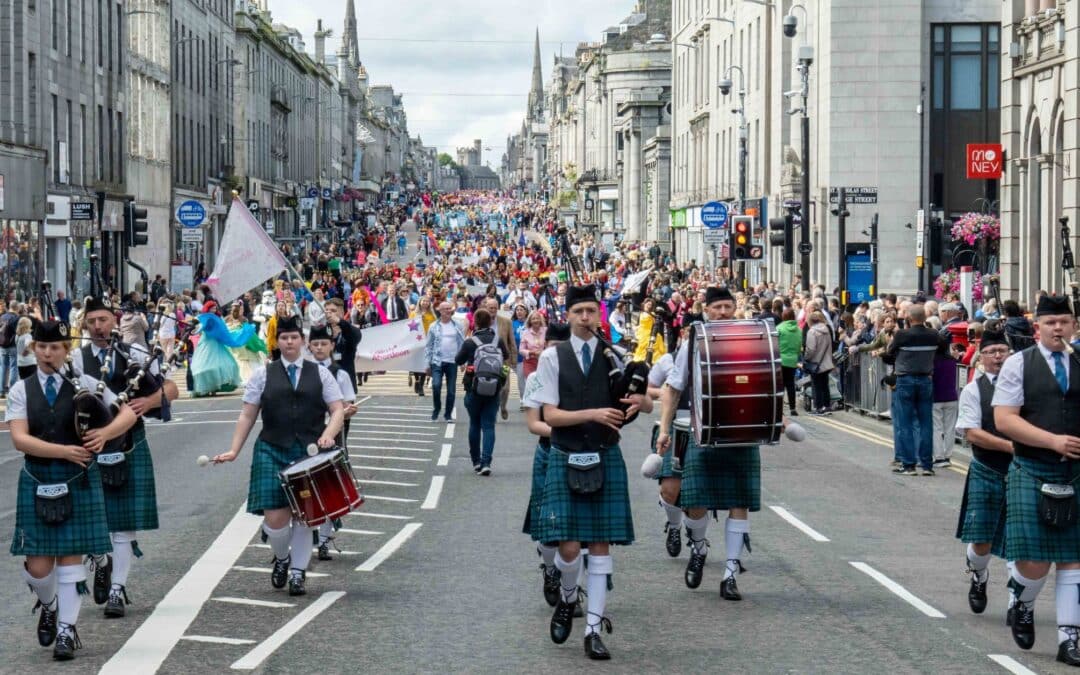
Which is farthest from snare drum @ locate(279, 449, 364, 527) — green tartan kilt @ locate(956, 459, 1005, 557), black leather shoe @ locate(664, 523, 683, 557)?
green tartan kilt @ locate(956, 459, 1005, 557)

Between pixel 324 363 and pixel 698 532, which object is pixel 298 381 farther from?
pixel 698 532

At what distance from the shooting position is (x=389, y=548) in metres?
13.8

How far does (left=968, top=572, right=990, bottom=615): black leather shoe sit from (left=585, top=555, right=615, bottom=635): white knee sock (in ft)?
8.55

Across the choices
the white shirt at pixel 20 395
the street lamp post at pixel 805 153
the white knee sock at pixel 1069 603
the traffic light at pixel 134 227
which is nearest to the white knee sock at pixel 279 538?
the white shirt at pixel 20 395

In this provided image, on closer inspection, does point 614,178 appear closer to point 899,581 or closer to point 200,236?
point 200,236

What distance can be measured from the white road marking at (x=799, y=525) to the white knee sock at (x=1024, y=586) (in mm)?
4585

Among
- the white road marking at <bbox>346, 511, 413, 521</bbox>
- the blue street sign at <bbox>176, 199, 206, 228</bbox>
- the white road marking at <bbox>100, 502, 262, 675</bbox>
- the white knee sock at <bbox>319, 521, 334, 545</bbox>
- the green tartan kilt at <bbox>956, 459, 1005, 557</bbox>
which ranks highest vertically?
the blue street sign at <bbox>176, 199, 206, 228</bbox>

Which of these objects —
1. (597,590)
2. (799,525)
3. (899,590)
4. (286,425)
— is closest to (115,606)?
(286,425)

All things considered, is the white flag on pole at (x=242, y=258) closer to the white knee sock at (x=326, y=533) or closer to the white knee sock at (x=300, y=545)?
the white knee sock at (x=326, y=533)

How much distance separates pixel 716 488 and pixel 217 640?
11.3 ft

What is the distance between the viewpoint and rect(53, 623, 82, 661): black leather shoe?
30.7 ft

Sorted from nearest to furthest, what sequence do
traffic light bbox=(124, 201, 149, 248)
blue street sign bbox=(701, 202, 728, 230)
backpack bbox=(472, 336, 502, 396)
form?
backpack bbox=(472, 336, 502, 396) < traffic light bbox=(124, 201, 149, 248) < blue street sign bbox=(701, 202, 728, 230)

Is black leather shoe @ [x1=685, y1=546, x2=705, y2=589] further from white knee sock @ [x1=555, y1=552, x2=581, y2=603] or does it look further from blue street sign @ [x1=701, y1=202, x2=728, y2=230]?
blue street sign @ [x1=701, y1=202, x2=728, y2=230]

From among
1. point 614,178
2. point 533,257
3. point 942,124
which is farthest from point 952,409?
point 614,178
